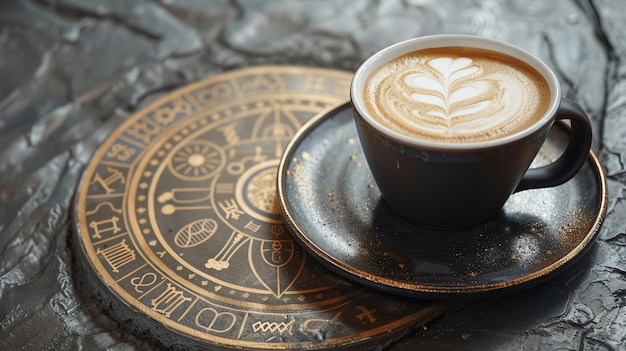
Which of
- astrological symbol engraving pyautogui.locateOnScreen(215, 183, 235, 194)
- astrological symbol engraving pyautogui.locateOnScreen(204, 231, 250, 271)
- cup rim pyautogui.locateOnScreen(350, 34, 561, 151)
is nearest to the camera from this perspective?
cup rim pyautogui.locateOnScreen(350, 34, 561, 151)

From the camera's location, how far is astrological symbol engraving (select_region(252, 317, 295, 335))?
0.67 m

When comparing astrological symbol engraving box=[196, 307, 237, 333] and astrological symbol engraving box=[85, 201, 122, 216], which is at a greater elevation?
astrological symbol engraving box=[196, 307, 237, 333]

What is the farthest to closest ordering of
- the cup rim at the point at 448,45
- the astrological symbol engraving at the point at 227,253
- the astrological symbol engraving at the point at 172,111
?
the astrological symbol engraving at the point at 172,111 < the astrological symbol engraving at the point at 227,253 < the cup rim at the point at 448,45

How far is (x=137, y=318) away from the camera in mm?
694

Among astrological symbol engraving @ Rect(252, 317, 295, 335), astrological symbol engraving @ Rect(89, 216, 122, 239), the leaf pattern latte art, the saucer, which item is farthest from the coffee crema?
astrological symbol engraving @ Rect(89, 216, 122, 239)

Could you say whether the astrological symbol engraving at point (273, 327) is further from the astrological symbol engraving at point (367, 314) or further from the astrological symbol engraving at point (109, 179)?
the astrological symbol engraving at point (109, 179)

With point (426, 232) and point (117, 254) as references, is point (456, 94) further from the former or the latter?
point (117, 254)

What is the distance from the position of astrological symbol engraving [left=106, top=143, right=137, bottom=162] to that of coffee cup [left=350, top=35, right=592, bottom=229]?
34 cm

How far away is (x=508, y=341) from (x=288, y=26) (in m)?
0.69

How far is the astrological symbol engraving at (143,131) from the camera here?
3.06 ft

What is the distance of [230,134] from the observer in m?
0.94

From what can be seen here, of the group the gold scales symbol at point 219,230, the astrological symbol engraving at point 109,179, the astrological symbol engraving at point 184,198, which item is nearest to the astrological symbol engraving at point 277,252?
the gold scales symbol at point 219,230

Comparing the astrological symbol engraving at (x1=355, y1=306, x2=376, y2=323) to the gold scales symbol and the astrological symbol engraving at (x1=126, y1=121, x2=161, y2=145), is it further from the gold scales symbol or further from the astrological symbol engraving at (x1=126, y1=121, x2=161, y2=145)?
the astrological symbol engraving at (x1=126, y1=121, x2=161, y2=145)

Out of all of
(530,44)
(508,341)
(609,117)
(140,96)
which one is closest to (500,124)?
(508,341)
